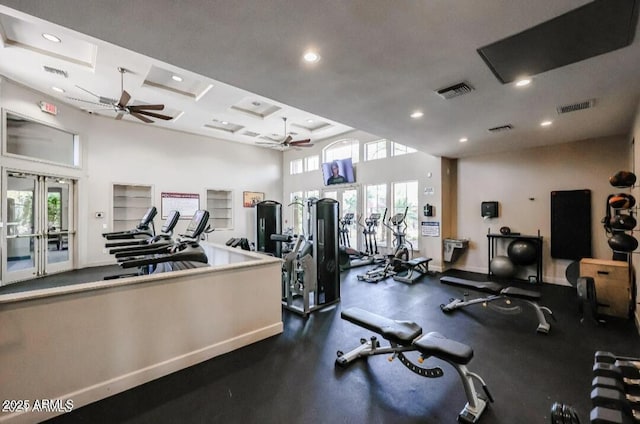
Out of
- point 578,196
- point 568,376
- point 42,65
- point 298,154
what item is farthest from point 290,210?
point 568,376

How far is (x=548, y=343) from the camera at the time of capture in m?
3.04

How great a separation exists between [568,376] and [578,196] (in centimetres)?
418

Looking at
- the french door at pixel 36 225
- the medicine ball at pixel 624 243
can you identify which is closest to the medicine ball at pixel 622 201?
the medicine ball at pixel 624 243

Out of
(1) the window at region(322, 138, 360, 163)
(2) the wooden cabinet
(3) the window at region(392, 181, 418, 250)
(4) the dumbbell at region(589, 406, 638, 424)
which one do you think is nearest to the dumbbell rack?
(4) the dumbbell at region(589, 406, 638, 424)

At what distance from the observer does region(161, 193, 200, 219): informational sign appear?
26.9 ft

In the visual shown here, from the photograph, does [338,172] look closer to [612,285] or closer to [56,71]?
[612,285]

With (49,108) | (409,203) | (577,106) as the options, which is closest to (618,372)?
(577,106)

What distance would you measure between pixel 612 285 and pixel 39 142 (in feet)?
36.2

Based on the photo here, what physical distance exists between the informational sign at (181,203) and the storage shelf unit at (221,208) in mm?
771

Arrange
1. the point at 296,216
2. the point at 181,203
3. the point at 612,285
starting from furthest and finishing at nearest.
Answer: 1. the point at 296,216
2. the point at 181,203
3. the point at 612,285

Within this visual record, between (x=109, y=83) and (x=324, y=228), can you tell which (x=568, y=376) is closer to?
(x=324, y=228)

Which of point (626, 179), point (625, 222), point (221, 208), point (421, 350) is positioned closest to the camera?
point (421, 350)

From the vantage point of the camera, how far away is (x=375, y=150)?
812 cm

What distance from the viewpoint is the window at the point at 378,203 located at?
25.8 feet
